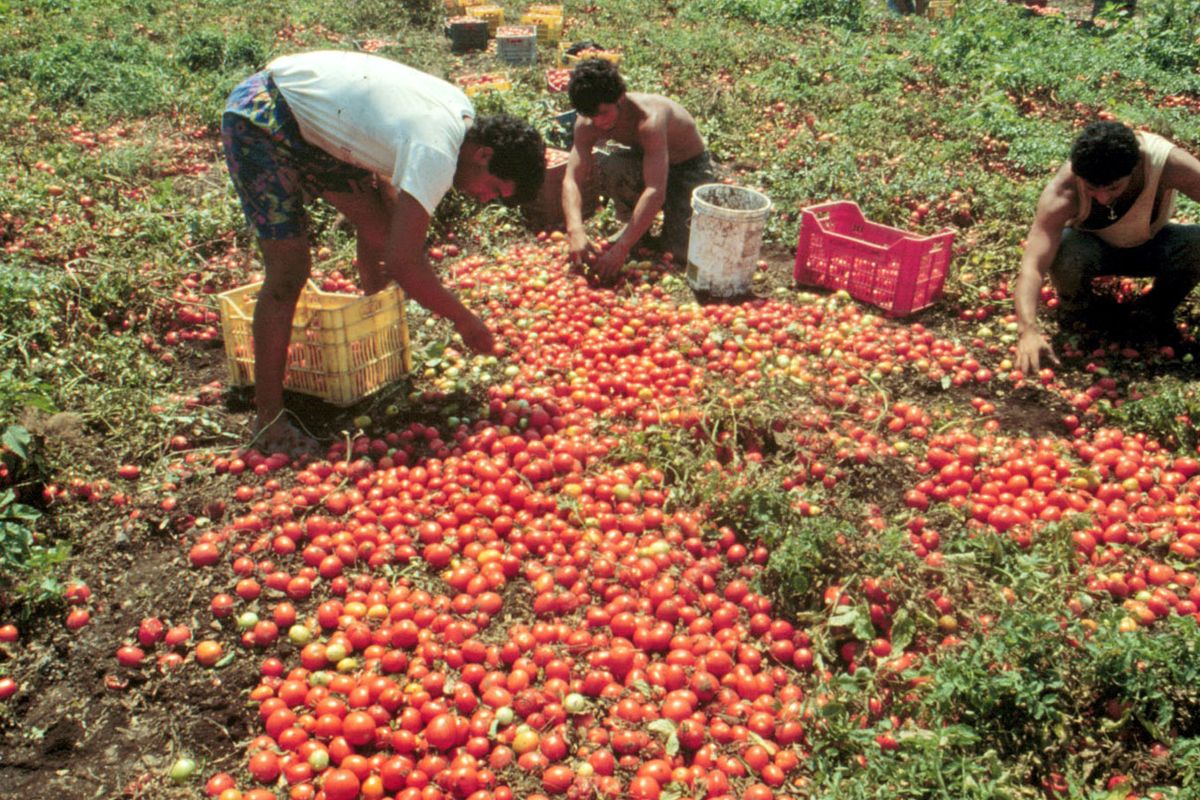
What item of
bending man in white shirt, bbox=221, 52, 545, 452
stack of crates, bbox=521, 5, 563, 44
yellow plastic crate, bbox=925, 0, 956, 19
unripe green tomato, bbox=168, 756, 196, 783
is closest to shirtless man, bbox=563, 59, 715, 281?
bending man in white shirt, bbox=221, 52, 545, 452

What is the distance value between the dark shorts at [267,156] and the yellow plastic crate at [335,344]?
0.51 m

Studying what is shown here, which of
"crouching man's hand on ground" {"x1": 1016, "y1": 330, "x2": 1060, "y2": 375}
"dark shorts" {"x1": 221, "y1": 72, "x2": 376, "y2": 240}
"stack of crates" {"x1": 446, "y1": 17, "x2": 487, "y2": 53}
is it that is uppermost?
"dark shorts" {"x1": 221, "y1": 72, "x2": 376, "y2": 240}

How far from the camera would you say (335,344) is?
423 centimetres

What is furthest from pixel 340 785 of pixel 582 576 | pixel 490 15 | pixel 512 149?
pixel 490 15

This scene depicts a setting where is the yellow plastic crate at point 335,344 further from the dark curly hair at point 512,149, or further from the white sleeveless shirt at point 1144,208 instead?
the white sleeveless shirt at point 1144,208

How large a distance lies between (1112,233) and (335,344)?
182 inches

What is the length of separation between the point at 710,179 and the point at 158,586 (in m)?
4.80

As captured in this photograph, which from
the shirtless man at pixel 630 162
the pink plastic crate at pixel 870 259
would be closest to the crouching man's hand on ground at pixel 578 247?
the shirtless man at pixel 630 162

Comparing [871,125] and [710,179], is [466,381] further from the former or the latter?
[871,125]

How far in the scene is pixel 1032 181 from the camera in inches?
291

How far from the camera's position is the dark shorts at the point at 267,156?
3.71 m

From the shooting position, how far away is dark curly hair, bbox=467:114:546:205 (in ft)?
12.0

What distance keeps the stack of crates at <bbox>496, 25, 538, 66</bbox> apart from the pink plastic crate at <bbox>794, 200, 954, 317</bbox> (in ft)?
23.2

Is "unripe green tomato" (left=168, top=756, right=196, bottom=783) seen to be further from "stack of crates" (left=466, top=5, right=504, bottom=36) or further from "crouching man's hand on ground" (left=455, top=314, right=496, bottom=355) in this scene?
"stack of crates" (left=466, top=5, right=504, bottom=36)
